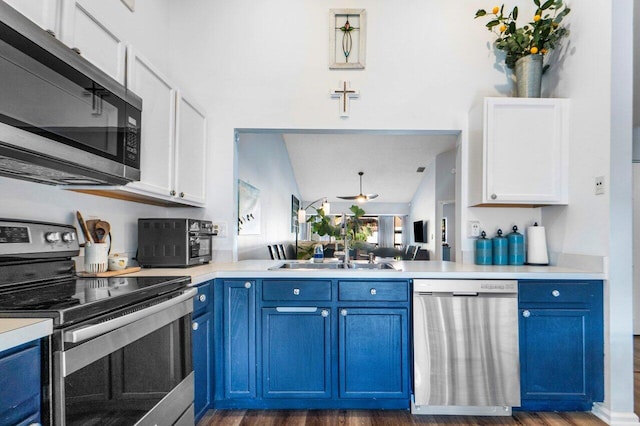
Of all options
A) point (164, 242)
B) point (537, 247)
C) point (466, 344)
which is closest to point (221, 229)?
point (164, 242)

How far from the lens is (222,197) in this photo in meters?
2.78

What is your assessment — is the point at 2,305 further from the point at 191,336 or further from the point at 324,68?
the point at 324,68

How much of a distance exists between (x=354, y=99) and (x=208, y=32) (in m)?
1.20

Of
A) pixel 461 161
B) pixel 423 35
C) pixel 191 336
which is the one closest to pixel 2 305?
pixel 191 336

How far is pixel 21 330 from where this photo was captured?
86 cm

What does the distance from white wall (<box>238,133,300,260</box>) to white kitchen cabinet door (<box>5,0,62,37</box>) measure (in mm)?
2120

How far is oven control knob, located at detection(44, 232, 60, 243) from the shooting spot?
1.53 m

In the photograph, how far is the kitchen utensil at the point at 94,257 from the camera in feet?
5.89

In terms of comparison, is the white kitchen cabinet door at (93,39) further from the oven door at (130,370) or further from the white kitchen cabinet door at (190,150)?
the oven door at (130,370)

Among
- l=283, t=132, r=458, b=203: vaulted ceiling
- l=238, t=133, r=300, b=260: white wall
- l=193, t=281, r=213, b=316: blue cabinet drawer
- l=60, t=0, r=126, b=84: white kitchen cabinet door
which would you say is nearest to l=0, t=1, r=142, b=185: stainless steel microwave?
l=60, t=0, r=126, b=84: white kitchen cabinet door

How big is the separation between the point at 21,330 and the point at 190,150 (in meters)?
1.72

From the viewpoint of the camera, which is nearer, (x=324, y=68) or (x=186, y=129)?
(x=186, y=129)

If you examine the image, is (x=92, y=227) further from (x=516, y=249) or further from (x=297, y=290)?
(x=516, y=249)

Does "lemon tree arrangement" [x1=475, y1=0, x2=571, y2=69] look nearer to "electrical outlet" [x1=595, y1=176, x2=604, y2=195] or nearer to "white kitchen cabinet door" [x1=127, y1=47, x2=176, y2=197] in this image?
"electrical outlet" [x1=595, y1=176, x2=604, y2=195]
